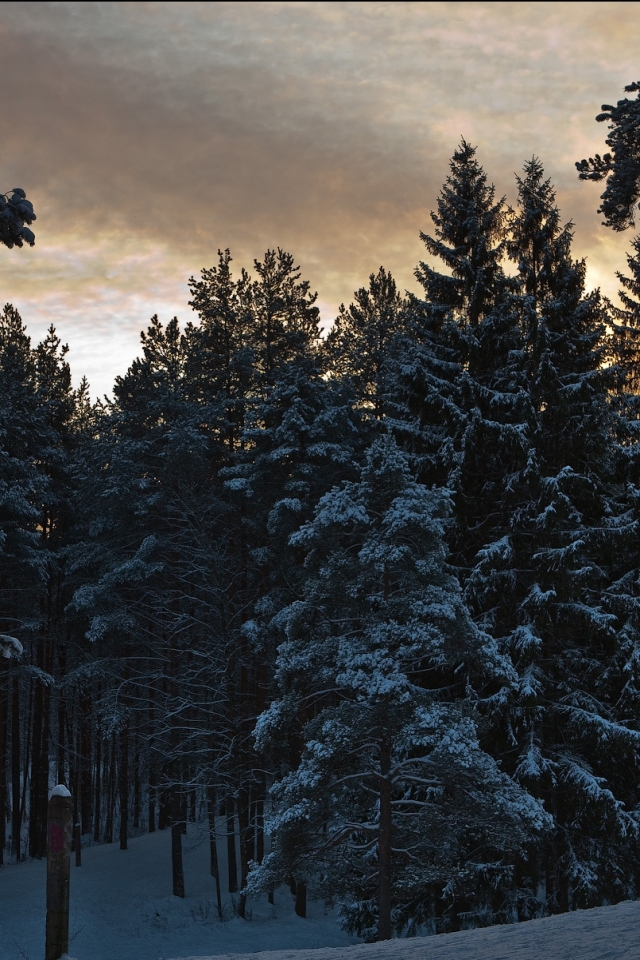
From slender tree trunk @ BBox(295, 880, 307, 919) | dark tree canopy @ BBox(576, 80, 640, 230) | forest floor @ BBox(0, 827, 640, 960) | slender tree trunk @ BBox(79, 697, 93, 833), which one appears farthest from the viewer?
slender tree trunk @ BBox(79, 697, 93, 833)

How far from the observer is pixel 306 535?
16.6 meters

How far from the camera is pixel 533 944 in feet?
26.5

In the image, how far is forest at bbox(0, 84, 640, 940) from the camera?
15.8m

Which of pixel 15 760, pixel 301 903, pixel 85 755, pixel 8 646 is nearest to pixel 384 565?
pixel 8 646

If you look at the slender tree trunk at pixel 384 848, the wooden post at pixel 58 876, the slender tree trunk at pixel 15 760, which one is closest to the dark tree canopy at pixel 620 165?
the slender tree trunk at pixel 384 848

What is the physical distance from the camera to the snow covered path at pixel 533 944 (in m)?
7.45

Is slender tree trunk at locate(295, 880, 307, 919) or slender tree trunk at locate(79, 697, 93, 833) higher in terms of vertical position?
slender tree trunk at locate(79, 697, 93, 833)

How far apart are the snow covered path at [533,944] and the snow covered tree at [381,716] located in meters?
5.31

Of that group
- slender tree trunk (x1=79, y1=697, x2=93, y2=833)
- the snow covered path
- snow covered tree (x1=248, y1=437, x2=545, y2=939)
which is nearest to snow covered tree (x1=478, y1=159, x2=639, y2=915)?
snow covered tree (x1=248, y1=437, x2=545, y2=939)

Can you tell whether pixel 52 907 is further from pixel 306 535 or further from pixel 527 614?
pixel 527 614

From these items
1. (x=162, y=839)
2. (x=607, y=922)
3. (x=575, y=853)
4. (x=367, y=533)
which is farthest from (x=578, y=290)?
(x=162, y=839)

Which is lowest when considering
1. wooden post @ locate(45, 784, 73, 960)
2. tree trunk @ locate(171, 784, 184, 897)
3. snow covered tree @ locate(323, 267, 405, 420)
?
tree trunk @ locate(171, 784, 184, 897)

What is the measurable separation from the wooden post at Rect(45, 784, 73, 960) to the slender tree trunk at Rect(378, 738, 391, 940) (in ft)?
28.6

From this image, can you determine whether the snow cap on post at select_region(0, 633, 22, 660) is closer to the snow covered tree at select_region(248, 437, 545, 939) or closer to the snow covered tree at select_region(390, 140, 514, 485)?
the snow covered tree at select_region(248, 437, 545, 939)
